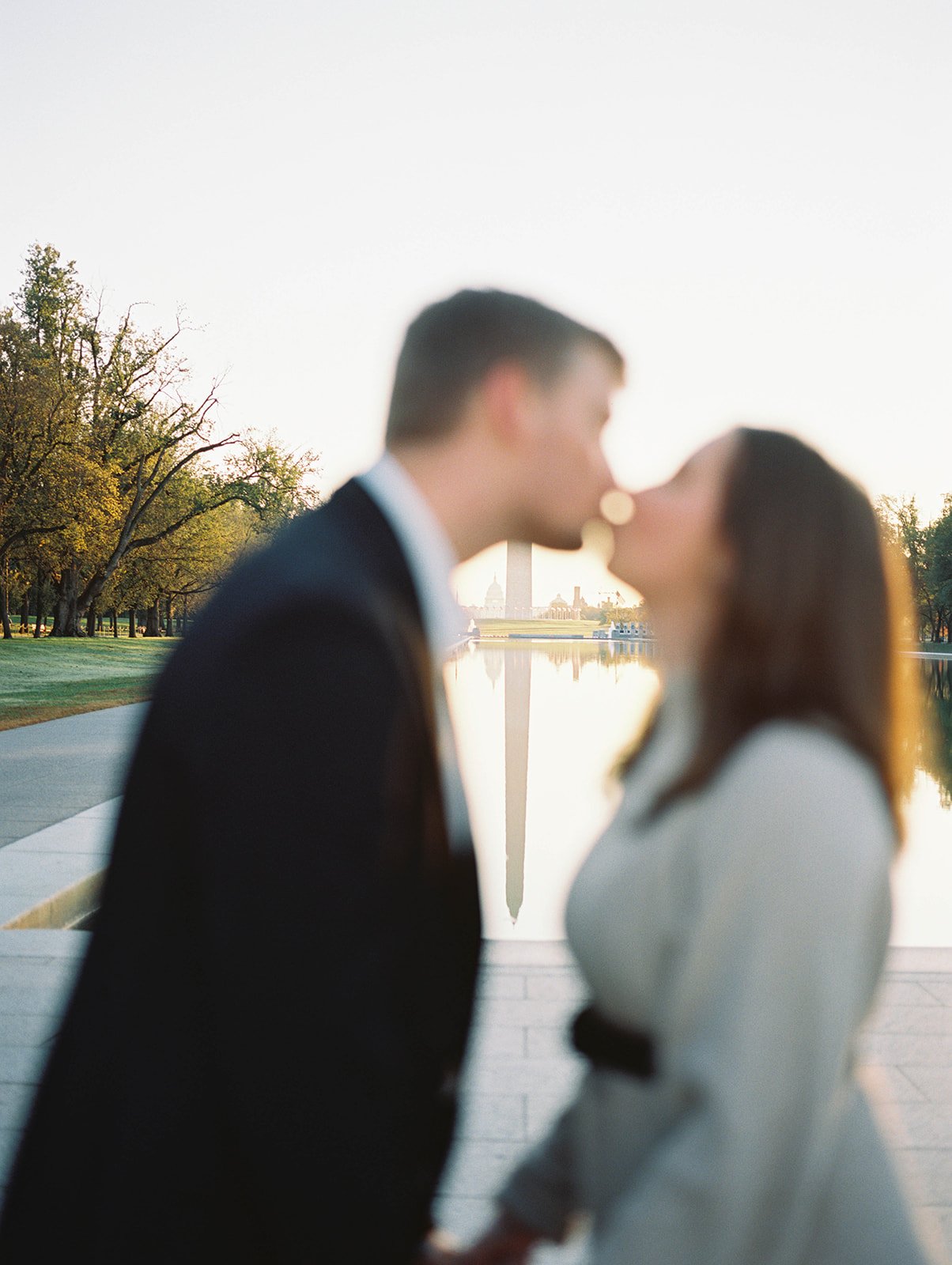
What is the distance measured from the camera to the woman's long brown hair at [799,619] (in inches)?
50.7

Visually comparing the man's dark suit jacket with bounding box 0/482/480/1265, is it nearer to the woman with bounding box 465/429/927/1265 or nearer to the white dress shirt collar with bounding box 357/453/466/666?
the white dress shirt collar with bounding box 357/453/466/666

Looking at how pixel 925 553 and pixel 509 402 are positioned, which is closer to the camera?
pixel 509 402

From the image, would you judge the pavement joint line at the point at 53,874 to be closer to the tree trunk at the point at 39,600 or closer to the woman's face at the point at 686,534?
the woman's face at the point at 686,534

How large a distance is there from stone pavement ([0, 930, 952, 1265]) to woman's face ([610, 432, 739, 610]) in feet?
5.94

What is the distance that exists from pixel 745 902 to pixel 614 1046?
305mm

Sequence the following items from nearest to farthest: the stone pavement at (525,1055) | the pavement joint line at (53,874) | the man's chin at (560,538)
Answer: the man's chin at (560,538), the stone pavement at (525,1055), the pavement joint line at (53,874)

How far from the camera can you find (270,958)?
105cm

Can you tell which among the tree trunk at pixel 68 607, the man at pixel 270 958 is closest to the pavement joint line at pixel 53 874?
the man at pixel 270 958

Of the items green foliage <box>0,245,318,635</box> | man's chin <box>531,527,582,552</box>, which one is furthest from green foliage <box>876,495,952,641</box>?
man's chin <box>531,527,582,552</box>

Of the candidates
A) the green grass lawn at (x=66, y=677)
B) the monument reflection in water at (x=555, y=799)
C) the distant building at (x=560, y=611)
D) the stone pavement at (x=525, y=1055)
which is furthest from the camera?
the distant building at (x=560, y=611)

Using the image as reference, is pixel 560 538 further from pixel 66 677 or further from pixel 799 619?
pixel 66 677

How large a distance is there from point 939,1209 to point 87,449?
1250 inches

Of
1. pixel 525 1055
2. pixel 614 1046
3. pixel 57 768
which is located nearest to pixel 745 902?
pixel 614 1046

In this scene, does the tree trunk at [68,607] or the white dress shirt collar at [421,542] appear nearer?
the white dress shirt collar at [421,542]
